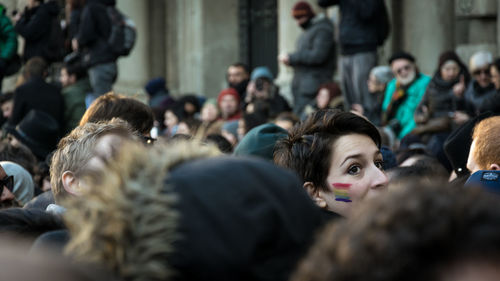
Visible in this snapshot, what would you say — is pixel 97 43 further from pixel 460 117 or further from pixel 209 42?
pixel 209 42

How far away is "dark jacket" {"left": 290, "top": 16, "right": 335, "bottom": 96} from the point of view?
10578 mm

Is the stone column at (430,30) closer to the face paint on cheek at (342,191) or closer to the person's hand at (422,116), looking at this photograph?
the person's hand at (422,116)

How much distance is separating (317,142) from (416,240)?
71.6 inches

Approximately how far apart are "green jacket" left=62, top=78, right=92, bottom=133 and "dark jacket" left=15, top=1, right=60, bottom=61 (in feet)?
6.53

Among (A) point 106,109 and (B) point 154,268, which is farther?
(A) point 106,109

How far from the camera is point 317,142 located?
3000 mm

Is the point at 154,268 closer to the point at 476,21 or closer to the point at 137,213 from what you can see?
the point at 137,213

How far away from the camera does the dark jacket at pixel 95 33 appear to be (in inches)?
370

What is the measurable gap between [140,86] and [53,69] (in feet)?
6.98

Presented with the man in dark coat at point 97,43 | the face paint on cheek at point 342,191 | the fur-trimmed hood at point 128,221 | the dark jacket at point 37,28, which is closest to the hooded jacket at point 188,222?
the fur-trimmed hood at point 128,221

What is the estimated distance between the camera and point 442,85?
898 centimetres

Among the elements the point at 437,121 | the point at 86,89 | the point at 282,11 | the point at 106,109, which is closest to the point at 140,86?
the point at 282,11

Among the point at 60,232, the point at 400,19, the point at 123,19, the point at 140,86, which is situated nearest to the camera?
the point at 60,232

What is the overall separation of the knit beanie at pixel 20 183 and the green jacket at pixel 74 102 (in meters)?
3.73
